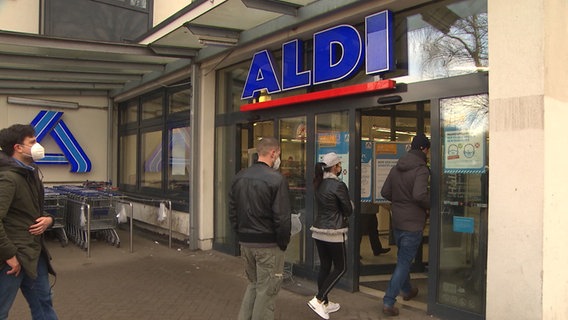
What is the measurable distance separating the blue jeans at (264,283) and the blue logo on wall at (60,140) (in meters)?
9.37

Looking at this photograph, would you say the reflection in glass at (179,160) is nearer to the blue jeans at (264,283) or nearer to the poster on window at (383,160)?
the poster on window at (383,160)

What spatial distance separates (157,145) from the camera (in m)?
10.8

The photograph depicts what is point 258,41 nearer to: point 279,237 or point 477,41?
point 477,41

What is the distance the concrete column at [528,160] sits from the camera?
3857 mm

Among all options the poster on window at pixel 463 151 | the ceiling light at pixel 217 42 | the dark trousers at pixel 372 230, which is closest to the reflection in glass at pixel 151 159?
the ceiling light at pixel 217 42

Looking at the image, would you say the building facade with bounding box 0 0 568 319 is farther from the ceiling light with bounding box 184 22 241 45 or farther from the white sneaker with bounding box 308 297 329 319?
the white sneaker with bounding box 308 297 329 319

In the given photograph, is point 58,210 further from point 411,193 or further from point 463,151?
point 463,151

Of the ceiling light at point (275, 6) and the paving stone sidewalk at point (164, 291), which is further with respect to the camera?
the ceiling light at point (275, 6)

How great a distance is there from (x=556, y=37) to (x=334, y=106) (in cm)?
259

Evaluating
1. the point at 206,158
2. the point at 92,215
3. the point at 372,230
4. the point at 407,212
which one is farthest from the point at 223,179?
the point at 407,212

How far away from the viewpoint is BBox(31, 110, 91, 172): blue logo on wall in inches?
458

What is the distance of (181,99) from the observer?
966 centimetres

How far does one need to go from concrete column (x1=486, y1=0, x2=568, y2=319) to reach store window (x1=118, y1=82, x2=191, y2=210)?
6052 millimetres

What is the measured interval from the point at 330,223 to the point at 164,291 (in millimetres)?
2335
